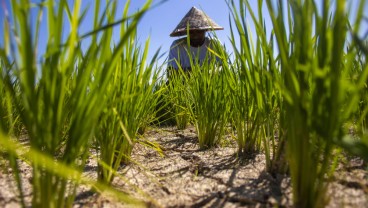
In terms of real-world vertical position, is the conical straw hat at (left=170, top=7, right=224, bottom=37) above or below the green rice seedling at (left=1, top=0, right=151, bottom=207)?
above

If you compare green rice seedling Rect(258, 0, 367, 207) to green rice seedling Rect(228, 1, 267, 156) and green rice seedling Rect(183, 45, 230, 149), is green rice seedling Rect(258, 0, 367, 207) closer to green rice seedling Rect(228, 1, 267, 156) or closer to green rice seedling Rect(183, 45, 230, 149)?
green rice seedling Rect(228, 1, 267, 156)

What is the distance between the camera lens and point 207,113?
4.15 feet

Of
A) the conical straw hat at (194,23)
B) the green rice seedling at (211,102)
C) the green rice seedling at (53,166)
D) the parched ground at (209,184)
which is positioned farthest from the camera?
the conical straw hat at (194,23)

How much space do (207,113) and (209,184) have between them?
503 mm

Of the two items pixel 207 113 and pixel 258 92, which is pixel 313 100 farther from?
pixel 207 113

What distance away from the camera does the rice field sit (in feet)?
1.51

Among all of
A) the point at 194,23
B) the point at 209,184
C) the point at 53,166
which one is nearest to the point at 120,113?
Result: the point at 209,184

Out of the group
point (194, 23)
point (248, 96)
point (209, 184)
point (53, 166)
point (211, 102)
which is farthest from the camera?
point (194, 23)

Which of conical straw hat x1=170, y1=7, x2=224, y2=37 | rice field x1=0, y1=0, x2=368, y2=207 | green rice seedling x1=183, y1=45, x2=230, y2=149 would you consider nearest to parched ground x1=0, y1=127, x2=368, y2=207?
rice field x1=0, y1=0, x2=368, y2=207

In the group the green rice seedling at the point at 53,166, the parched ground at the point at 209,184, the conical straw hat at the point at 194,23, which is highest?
the conical straw hat at the point at 194,23

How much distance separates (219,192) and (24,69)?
0.52m

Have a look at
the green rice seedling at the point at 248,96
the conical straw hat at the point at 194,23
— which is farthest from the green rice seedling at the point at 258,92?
the conical straw hat at the point at 194,23

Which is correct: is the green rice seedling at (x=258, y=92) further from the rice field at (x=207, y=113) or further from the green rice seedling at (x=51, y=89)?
the green rice seedling at (x=51, y=89)

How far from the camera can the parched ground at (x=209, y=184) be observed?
0.64 meters
